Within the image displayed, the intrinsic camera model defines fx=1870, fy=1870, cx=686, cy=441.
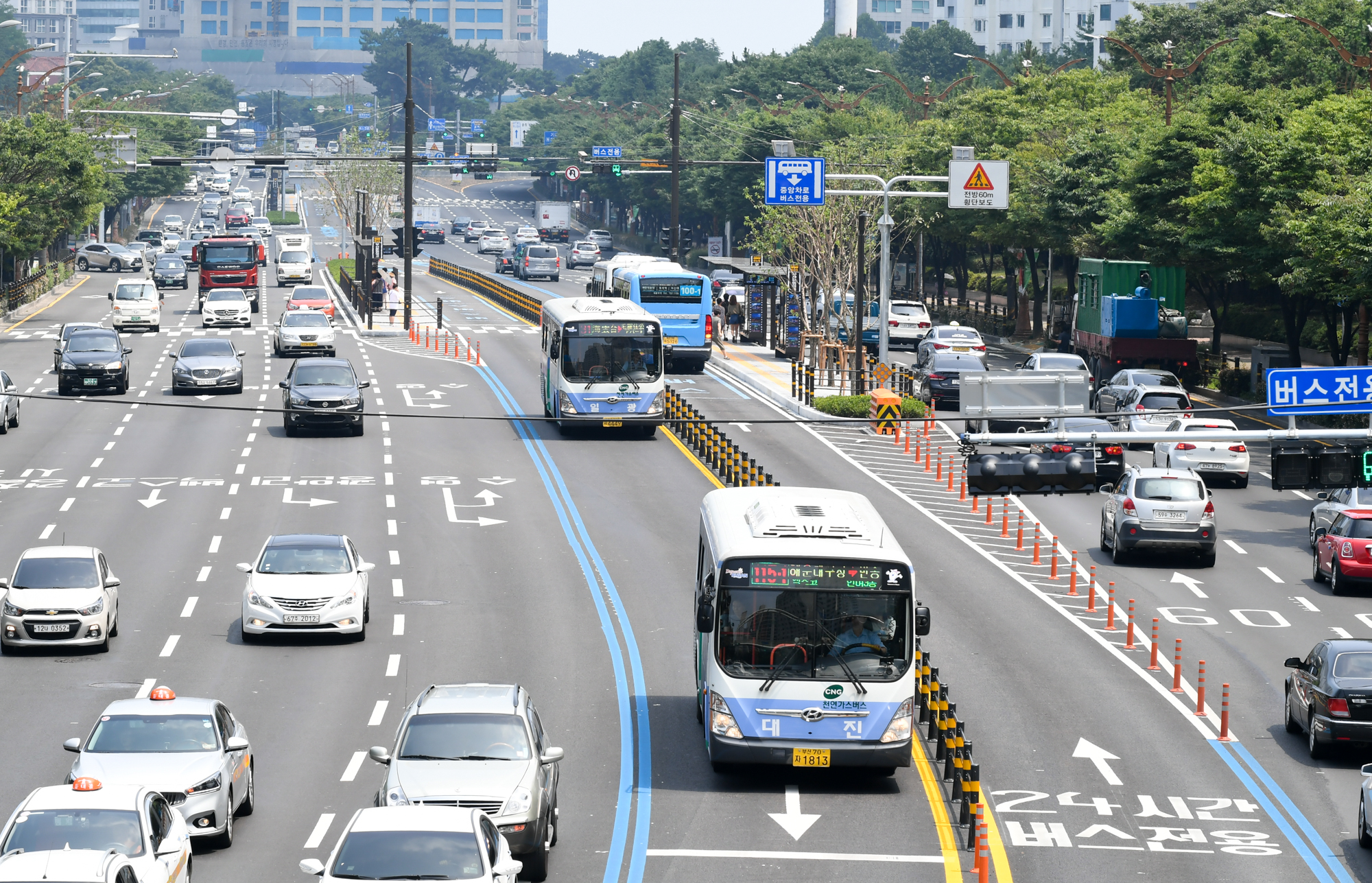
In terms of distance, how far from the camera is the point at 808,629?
2144 cm

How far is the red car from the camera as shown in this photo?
34.0 meters

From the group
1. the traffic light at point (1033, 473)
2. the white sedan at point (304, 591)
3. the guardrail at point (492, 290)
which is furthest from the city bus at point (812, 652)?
the guardrail at point (492, 290)

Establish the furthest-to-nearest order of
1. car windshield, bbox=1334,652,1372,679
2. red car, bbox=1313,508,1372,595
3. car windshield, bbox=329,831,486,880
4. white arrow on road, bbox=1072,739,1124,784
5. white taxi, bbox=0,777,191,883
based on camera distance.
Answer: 1. red car, bbox=1313,508,1372,595
2. car windshield, bbox=1334,652,1372,679
3. white arrow on road, bbox=1072,739,1124,784
4. white taxi, bbox=0,777,191,883
5. car windshield, bbox=329,831,486,880

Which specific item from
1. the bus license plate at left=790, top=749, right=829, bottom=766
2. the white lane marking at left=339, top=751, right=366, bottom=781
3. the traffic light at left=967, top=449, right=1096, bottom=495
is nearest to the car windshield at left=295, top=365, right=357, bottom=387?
the traffic light at left=967, top=449, right=1096, bottom=495

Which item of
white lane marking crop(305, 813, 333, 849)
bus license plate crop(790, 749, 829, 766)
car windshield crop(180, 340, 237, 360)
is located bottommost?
white lane marking crop(305, 813, 333, 849)

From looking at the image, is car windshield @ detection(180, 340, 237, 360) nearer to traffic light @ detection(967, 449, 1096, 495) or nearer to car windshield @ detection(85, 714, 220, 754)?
traffic light @ detection(967, 449, 1096, 495)

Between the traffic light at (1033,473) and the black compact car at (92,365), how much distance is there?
30352mm

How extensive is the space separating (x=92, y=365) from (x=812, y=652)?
3632 centimetres

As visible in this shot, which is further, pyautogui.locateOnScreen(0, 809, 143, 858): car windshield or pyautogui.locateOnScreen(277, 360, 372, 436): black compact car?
pyautogui.locateOnScreen(277, 360, 372, 436): black compact car

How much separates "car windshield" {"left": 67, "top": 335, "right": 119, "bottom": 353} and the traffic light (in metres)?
30.8

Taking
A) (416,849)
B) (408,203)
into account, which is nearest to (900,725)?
(416,849)

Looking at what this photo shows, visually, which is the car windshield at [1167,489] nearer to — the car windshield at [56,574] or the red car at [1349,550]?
the red car at [1349,550]

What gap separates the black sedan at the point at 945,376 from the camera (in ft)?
177

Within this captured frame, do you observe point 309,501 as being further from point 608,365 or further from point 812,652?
point 812,652
